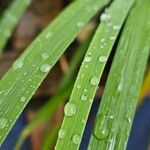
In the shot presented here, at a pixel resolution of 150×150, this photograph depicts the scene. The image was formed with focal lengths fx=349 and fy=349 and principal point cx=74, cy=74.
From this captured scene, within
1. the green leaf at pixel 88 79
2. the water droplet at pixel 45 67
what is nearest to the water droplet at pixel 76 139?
the green leaf at pixel 88 79

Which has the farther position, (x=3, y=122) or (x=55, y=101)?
(x=55, y=101)

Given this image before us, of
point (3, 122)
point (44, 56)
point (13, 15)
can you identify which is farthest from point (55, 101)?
point (3, 122)

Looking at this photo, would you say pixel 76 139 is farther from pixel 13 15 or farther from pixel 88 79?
pixel 13 15

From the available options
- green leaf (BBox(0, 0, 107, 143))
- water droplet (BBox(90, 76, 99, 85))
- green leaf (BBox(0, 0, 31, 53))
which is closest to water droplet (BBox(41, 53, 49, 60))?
green leaf (BBox(0, 0, 107, 143))

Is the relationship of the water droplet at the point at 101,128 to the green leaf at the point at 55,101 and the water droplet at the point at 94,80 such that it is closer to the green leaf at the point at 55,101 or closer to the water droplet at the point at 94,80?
the water droplet at the point at 94,80

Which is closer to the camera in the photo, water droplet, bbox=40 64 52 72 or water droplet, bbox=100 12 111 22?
water droplet, bbox=40 64 52 72

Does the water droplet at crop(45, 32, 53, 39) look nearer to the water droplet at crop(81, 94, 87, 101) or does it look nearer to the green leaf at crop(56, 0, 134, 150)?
the green leaf at crop(56, 0, 134, 150)
